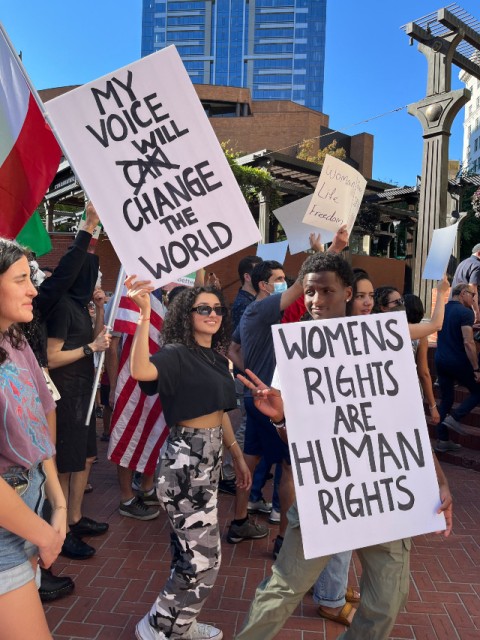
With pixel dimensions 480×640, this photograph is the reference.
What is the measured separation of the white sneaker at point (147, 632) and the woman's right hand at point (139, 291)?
1.51m

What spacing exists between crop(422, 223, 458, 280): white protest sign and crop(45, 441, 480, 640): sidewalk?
6.56 feet

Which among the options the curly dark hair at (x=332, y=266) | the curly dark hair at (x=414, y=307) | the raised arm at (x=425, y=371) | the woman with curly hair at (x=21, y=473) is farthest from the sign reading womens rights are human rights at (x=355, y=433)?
the curly dark hair at (x=414, y=307)

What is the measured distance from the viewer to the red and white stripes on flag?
304 cm

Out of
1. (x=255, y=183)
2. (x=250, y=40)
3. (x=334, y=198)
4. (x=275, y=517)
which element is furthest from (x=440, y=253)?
A: (x=250, y=40)

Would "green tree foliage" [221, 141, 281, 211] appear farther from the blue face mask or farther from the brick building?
the brick building

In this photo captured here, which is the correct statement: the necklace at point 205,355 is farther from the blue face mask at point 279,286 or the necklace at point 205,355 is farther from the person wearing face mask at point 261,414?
the blue face mask at point 279,286

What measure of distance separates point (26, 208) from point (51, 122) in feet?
1.90

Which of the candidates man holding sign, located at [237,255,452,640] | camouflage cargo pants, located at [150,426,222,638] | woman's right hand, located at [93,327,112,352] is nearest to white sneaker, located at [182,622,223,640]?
camouflage cargo pants, located at [150,426,222,638]

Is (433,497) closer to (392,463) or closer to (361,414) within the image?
(392,463)

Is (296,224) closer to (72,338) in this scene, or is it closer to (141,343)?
(72,338)

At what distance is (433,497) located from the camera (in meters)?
2.34

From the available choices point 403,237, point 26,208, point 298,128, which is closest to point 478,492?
point 26,208

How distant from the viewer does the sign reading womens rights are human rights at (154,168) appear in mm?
2783

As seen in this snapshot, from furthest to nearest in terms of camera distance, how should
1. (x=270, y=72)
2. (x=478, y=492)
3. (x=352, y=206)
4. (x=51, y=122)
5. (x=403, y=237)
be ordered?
1. (x=270, y=72)
2. (x=403, y=237)
3. (x=478, y=492)
4. (x=352, y=206)
5. (x=51, y=122)
